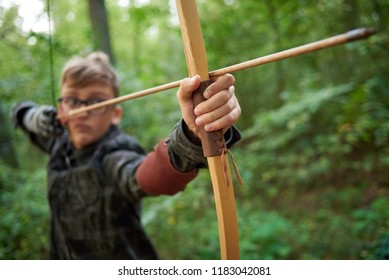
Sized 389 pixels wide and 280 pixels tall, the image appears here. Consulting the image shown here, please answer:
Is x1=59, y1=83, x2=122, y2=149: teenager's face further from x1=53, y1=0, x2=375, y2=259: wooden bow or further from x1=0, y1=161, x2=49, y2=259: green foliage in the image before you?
x1=0, y1=161, x2=49, y2=259: green foliage

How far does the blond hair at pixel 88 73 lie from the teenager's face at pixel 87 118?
20 mm

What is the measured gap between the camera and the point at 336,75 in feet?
9.50

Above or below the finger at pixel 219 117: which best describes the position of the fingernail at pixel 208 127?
below

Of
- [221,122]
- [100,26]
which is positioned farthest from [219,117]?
[100,26]

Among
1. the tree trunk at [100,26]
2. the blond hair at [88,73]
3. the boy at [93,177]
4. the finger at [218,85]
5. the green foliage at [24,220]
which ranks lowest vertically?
the green foliage at [24,220]

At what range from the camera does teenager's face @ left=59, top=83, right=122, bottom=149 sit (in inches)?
47.0

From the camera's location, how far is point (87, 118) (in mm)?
1194

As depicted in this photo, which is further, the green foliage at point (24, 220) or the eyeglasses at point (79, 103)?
the green foliage at point (24, 220)

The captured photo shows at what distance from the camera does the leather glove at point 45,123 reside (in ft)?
4.27

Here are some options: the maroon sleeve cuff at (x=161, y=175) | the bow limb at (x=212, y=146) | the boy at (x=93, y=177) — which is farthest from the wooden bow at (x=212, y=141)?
the boy at (x=93, y=177)

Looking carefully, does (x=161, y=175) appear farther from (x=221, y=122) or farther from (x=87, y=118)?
(x=87, y=118)

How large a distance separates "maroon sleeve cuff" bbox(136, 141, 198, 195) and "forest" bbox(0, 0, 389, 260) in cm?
114

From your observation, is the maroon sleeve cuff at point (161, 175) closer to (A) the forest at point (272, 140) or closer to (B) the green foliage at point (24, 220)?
(A) the forest at point (272, 140)

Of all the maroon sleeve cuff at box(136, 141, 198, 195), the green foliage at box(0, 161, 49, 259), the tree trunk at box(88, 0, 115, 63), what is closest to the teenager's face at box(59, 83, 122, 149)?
the maroon sleeve cuff at box(136, 141, 198, 195)
